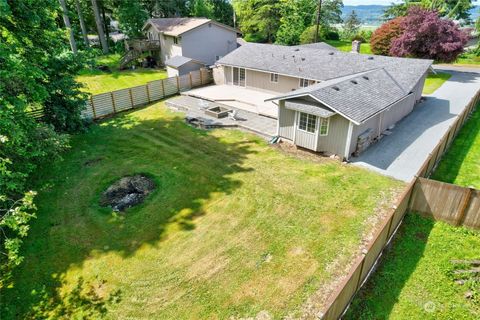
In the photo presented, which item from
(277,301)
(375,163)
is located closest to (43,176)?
(277,301)

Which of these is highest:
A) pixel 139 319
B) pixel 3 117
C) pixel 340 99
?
pixel 3 117

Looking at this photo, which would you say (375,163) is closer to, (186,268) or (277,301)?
(277,301)

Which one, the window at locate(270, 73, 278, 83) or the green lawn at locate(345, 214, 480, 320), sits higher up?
the window at locate(270, 73, 278, 83)

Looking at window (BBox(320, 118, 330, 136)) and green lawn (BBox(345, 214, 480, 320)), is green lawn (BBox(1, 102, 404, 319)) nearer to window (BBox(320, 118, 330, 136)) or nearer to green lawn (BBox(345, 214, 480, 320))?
green lawn (BBox(345, 214, 480, 320))

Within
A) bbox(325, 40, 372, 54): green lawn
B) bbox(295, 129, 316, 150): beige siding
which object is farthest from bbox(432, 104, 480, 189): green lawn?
bbox(325, 40, 372, 54): green lawn

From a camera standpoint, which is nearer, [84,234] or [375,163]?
[84,234]
